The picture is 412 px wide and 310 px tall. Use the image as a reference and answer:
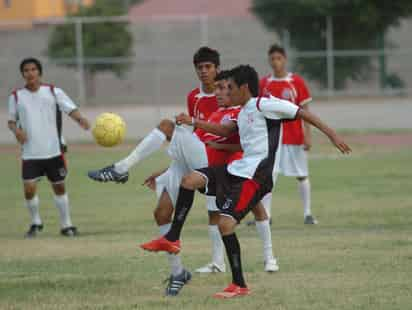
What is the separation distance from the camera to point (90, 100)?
32.4 metres

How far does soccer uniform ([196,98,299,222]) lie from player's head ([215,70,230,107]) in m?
0.18

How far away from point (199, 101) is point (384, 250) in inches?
101

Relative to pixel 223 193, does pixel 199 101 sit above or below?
above

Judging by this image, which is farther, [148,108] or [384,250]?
[148,108]

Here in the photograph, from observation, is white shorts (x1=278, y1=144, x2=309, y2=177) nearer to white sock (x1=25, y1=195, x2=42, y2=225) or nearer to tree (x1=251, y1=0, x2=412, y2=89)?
white sock (x1=25, y1=195, x2=42, y2=225)

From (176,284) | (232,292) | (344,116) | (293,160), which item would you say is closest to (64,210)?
(293,160)

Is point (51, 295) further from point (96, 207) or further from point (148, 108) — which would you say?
point (148, 108)

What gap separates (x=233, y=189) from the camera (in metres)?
8.01

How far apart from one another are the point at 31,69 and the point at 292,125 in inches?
141

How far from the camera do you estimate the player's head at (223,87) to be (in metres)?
8.14

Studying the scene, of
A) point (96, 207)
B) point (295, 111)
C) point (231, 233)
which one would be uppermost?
point (295, 111)

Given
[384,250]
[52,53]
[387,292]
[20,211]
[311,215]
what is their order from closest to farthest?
[387,292]
[384,250]
[311,215]
[20,211]
[52,53]

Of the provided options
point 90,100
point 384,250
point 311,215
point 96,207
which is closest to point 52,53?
point 90,100

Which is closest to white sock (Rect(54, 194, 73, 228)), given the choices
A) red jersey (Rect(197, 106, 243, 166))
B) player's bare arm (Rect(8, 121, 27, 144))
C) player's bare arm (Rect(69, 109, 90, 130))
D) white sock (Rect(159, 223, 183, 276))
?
player's bare arm (Rect(8, 121, 27, 144))
